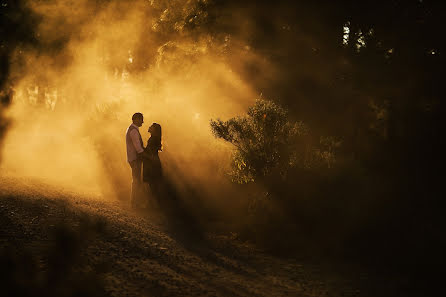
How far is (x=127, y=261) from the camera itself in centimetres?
593

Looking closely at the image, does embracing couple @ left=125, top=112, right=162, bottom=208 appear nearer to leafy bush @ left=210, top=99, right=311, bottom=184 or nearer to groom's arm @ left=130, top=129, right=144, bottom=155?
groom's arm @ left=130, top=129, right=144, bottom=155

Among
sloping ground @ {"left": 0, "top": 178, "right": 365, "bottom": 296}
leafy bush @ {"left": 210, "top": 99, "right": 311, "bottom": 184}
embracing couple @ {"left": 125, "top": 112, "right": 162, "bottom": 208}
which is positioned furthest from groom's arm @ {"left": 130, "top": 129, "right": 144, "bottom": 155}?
leafy bush @ {"left": 210, "top": 99, "right": 311, "bottom": 184}

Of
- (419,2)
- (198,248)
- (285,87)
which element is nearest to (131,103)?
(285,87)

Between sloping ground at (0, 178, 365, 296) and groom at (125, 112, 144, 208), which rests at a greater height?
groom at (125, 112, 144, 208)

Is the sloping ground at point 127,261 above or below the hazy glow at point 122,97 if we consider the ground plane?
below

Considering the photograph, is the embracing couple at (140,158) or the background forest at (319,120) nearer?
the background forest at (319,120)

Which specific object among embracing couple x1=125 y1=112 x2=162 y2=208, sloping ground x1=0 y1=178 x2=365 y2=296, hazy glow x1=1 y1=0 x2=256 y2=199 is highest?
hazy glow x1=1 y1=0 x2=256 y2=199

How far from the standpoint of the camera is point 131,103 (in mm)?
17609

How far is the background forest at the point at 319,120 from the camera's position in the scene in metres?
8.23

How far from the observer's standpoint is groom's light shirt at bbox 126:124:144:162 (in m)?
9.80

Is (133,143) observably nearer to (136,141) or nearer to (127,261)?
(136,141)

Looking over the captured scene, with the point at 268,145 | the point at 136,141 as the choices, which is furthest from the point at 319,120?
the point at 136,141

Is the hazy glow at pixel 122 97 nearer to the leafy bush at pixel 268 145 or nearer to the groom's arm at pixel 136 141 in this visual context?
the groom's arm at pixel 136 141

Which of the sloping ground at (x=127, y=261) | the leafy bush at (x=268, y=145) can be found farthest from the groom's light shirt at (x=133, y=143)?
the leafy bush at (x=268, y=145)
